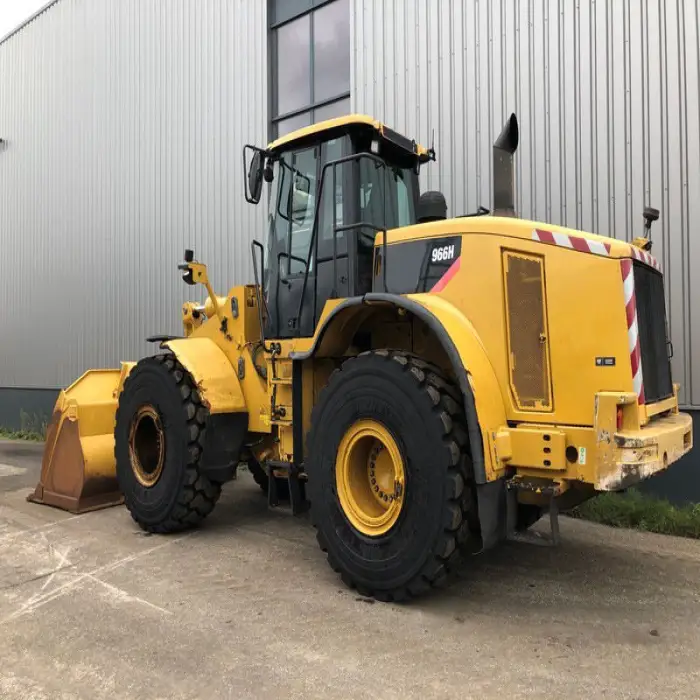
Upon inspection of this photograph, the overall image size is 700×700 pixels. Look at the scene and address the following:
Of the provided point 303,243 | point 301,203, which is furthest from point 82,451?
point 301,203

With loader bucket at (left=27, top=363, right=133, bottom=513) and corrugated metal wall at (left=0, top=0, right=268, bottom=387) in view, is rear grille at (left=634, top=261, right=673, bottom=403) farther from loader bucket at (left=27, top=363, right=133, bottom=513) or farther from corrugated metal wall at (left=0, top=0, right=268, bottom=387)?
corrugated metal wall at (left=0, top=0, right=268, bottom=387)

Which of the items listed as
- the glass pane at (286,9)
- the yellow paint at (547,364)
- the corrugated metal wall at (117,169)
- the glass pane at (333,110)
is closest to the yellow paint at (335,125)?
the yellow paint at (547,364)

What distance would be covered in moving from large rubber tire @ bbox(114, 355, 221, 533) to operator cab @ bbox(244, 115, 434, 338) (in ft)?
2.98

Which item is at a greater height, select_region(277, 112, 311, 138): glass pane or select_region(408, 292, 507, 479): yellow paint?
select_region(277, 112, 311, 138): glass pane

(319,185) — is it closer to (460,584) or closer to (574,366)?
(574,366)

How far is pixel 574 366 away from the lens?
3.56 meters

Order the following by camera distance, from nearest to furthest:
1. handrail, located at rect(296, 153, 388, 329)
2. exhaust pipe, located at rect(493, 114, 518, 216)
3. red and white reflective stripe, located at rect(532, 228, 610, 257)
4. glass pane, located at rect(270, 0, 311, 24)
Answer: red and white reflective stripe, located at rect(532, 228, 610, 257), exhaust pipe, located at rect(493, 114, 518, 216), handrail, located at rect(296, 153, 388, 329), glass pane, located at rect(270, 0, 311, 24)

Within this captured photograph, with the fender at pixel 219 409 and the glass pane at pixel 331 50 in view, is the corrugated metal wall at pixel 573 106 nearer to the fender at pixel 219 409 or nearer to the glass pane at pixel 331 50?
the glass pane at pixel 331 50

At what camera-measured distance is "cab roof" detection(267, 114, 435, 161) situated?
466 cm

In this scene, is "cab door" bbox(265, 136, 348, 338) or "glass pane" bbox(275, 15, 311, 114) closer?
"cab door" bbox(265, 136, 348, 338)

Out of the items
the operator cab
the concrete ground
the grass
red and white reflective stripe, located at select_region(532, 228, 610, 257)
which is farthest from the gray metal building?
red and white reflective stripe, located at select_region(532, 228, 610, 257)

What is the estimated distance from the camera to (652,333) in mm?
4062

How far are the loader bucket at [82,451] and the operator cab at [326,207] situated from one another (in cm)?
215

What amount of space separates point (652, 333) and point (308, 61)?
290 inches
